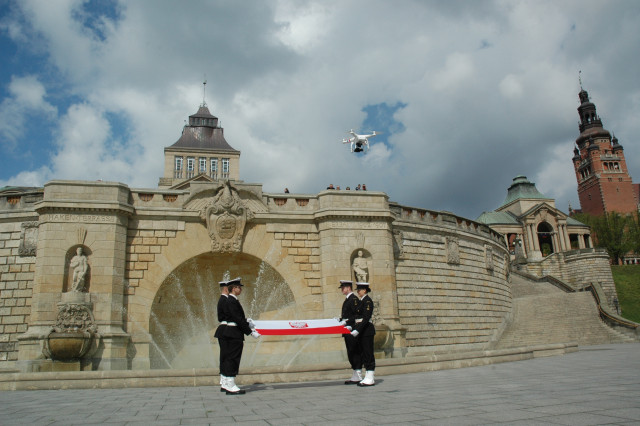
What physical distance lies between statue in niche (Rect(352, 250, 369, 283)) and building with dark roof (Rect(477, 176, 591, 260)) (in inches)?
2172

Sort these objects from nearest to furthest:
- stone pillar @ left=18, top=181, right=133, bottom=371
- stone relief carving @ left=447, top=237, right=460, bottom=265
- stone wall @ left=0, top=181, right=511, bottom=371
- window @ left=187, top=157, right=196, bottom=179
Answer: stone pillar @ left=18, top=181, right=133, bottom=371 → stone wall @ left=0, top=181, right=511, bottom=371 → stone relief carving @ left=447, top=237, right=460, bottom=265 → window @ left=187, top=157, right=196, bottom=179

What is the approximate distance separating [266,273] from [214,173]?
4875 centimetres

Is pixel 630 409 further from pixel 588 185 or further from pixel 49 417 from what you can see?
pixel 588 185

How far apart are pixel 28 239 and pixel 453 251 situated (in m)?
18.1

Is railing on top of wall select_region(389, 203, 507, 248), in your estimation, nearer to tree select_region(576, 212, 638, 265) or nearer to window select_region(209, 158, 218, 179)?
window select_region(209, 158, 218, 179)

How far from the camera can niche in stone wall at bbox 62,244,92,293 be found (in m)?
15.9

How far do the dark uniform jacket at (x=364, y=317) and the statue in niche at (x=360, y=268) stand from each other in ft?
24.4

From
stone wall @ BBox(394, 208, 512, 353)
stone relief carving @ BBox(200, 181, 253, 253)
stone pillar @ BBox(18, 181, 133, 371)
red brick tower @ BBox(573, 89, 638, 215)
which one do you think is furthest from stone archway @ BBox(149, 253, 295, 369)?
red brick tower @ BBox(573, 89, 638, 215)

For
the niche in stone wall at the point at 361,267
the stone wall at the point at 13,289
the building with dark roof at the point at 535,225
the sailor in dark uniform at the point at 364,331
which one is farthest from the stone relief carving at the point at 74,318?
the building with dark roof at the point at 535,225

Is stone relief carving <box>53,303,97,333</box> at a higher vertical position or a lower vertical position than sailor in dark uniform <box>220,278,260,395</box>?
higher

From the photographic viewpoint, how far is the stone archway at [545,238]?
73.7 metres

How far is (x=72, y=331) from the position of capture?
1498 centimetres

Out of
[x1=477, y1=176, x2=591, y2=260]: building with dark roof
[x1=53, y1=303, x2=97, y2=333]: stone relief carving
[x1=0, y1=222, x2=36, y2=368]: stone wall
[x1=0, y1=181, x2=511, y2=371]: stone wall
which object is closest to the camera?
[x1=53, y1=303, x2=97, y2=333]: stone relief carving

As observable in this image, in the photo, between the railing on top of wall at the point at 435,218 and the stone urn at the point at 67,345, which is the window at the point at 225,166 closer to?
the railing on top of wall at the point at 435,218
